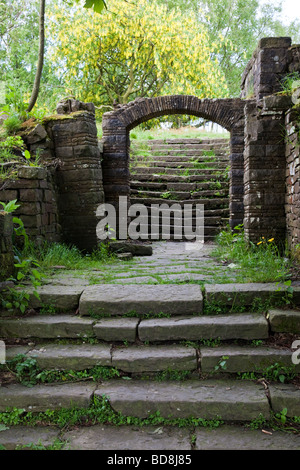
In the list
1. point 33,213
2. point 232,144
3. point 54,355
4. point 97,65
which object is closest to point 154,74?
point 97,65

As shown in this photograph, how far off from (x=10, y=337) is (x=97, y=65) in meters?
14.7

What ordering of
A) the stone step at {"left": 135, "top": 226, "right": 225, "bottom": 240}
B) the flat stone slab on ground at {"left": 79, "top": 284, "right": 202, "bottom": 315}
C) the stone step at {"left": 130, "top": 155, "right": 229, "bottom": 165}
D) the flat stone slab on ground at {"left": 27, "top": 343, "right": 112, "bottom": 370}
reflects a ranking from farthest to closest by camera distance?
the stone step at {"left": 130, "top": 155, "right": 229, "bottom": 165}
the stone step at {"left": 135, "top": 226, "right": 225, "bottom": 240}
the flat stone slab on ground at {"left": 79, "top": 284, "right": 202, "bottom": 315}
the flat stone slab on ground at {"left": 27, "top": 343, "right": 112, "bottom": 370}

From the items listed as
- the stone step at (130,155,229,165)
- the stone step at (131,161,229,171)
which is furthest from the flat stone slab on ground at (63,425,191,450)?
the stone step at (130,155,229,165)

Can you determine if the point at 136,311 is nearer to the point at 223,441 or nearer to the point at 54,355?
the point at 54,355

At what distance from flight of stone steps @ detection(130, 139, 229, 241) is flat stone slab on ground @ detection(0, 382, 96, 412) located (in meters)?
7.51

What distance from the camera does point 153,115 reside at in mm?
9016

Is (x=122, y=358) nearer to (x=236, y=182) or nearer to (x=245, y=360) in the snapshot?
(x=245, y=360)

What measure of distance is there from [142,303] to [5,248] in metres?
1.57

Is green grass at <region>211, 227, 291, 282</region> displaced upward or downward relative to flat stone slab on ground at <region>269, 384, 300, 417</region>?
upward

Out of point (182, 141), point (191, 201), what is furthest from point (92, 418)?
point (182, 141)

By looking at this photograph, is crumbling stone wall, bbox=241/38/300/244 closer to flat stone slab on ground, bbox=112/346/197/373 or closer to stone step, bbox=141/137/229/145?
flat stone slab on ground, bbox=112/346/197/373

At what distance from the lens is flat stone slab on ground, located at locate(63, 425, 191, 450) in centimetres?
251

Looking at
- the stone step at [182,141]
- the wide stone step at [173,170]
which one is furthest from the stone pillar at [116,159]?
the stone step at [182,141]
